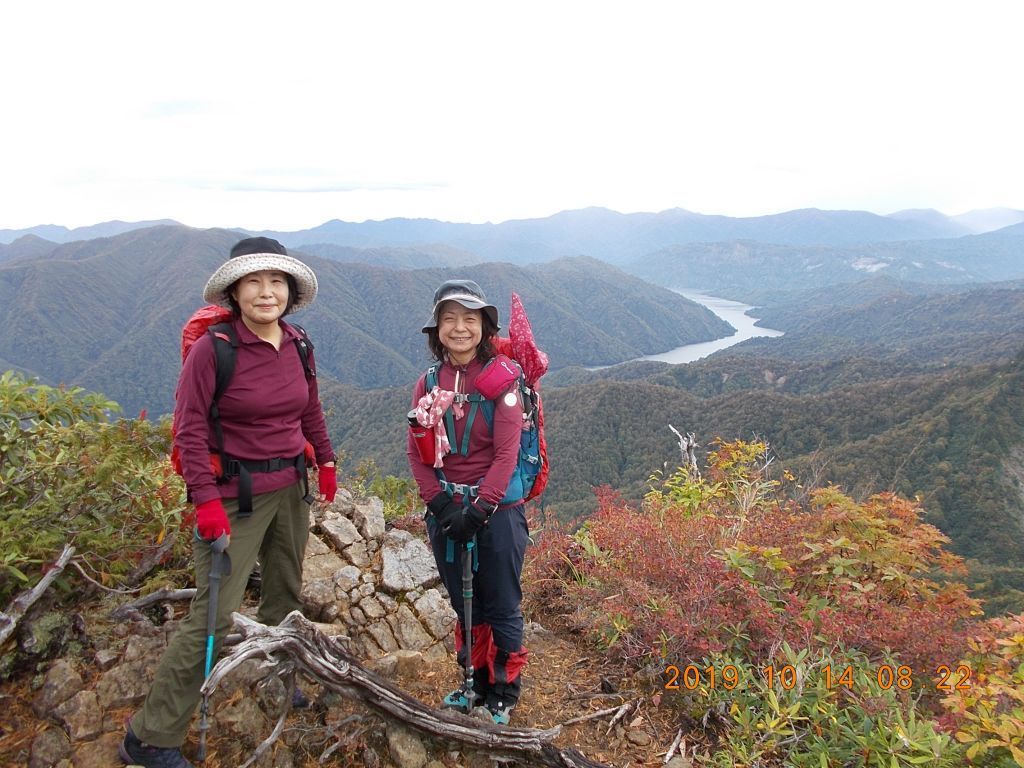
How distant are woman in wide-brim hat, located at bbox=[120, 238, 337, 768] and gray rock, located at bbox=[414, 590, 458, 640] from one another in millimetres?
1204

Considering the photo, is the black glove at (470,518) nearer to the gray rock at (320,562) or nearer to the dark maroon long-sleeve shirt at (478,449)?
the dark maroon long-sleeve shirt at (478,449)

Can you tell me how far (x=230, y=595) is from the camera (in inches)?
99.8

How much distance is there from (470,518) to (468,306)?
3.37ft

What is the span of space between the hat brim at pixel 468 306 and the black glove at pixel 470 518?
884 millimetres

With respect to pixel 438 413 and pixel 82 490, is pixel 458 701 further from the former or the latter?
pixel 82 490

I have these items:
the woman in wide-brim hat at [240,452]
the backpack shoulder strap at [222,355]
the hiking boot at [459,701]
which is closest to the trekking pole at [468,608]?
the hiking boot at [459,701]

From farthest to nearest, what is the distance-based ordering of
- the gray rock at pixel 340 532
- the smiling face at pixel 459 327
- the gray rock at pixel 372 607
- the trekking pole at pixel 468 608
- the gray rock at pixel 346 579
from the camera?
1. the gray rock at pixel 340 532
2. the gray rock at pixel 346 579
3. the gray rock at pixel 372 607
4. the trekking pole at pixel 468 608
5. the smiling face at pixel 459 327

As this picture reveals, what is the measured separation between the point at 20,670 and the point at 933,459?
60.5 meters

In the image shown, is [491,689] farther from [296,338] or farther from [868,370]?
[868,370]

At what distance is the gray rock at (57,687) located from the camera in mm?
2602

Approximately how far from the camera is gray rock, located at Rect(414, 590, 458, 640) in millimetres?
3893

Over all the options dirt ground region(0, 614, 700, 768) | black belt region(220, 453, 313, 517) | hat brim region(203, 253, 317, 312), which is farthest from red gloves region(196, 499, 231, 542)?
dirt ground region(0, 614, 700, 768)

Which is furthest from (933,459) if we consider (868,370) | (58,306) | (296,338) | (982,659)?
(58,306)
